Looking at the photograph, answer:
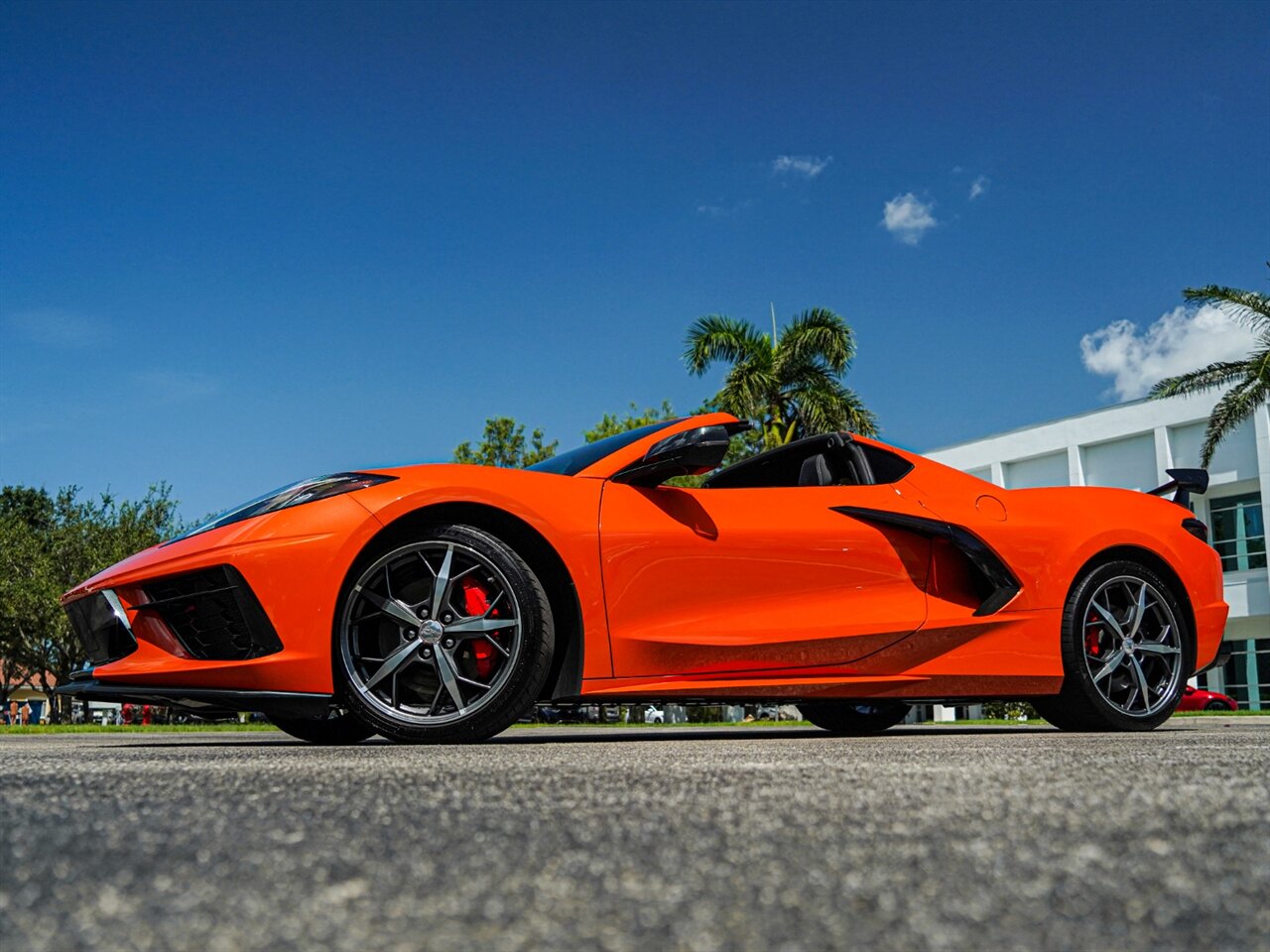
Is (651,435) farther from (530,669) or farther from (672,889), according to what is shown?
(672,889)

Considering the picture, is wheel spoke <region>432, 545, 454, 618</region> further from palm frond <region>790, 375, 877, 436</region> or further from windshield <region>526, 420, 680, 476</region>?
palm frond <region>790, 375, 877, 436</region>

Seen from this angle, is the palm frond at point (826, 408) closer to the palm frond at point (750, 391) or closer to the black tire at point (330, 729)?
the palm frond at point (750, 391)

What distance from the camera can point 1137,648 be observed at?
18.4 ft

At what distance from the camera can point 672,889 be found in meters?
1.18

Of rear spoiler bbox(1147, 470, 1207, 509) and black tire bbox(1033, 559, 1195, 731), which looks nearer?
black tire bbox(1033, 559, 1195, 731)

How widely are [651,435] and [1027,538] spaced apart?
6.04 ft

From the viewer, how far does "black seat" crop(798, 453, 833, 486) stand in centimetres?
548

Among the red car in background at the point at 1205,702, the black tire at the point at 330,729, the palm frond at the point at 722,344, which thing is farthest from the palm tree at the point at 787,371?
the black tire at the point at 330,729

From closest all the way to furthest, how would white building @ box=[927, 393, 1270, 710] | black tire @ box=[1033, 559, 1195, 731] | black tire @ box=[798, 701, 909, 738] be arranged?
1. black tire @ box=[1033, 559, 1195, 731]
2. black tire @ box=[798, 701, 909, 738]
3. white building @ box=[927, 393, 1270, 710]

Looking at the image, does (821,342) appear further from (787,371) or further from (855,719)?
(855,719)

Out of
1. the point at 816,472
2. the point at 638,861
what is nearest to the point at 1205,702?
the point at 816,472

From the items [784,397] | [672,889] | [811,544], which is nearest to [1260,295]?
[784,397]

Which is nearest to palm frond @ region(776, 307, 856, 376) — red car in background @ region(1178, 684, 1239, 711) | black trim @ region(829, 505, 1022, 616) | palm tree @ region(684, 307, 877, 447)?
palm tree @ region(684, 307, 877, 447)

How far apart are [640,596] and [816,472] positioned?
1.41m
